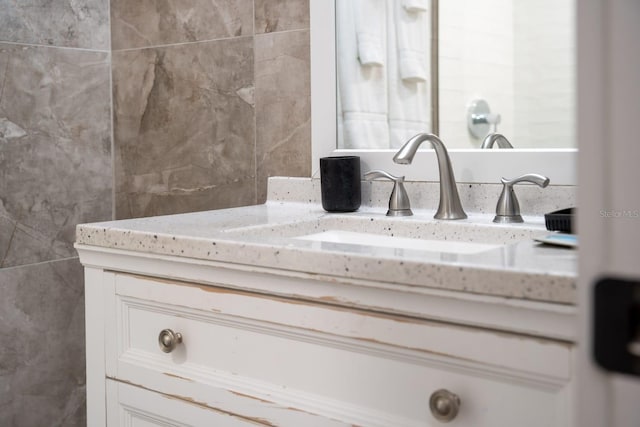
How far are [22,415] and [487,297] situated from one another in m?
1.55

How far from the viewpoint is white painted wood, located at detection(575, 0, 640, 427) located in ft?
1.08

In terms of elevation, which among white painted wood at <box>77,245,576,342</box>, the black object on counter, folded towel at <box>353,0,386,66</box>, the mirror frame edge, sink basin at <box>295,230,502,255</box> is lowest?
white painted wood at <box>77,245,576,342</box>

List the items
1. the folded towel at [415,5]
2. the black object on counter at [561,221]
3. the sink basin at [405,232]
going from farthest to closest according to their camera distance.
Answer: the folded towel at [415,5]
the sink basin at [405,232]
the black object on counter at [561,221]

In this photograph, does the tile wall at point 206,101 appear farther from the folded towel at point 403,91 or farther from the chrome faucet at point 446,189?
the chrome faucet at point 446,189

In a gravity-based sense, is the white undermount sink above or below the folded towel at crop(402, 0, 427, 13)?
below

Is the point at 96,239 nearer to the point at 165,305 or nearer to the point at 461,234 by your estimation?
the point at 165,305

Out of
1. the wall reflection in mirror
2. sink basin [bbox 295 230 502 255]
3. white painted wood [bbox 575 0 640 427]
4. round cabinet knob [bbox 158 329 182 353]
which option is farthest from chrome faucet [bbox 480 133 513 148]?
white painted wood [bbox 575 0 640 427]

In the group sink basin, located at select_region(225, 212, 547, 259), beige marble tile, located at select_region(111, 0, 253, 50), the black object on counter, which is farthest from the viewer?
beige marble tile, located at select_region(111, 0, 253, 50)

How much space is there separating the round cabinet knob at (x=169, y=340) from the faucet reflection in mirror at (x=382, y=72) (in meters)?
0.65

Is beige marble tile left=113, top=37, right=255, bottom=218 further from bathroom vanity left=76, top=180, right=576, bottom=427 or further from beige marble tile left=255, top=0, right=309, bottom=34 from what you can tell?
bathroom vanity left=76, top=180, right=576, bottom=427

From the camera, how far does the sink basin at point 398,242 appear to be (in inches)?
47.3

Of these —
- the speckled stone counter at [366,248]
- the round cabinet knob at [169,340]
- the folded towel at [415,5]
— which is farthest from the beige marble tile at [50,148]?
the folded towel at [415,5]

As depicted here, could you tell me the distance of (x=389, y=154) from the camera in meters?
1.51

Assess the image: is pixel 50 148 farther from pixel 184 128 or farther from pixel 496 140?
pixel 496 140
